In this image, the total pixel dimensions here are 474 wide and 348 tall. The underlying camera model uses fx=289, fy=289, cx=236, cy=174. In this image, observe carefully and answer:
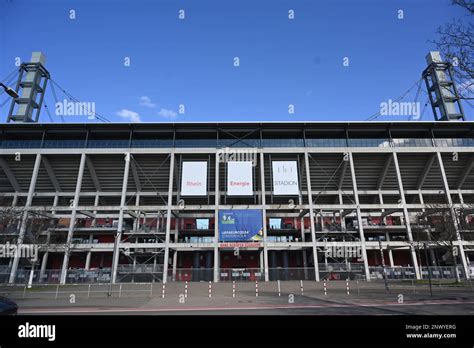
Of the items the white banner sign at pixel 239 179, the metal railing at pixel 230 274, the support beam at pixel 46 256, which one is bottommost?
the metal railing at pixel 230 274

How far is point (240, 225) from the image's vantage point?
39.9 meters

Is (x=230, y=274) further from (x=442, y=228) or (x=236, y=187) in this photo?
(x=442, y=228)

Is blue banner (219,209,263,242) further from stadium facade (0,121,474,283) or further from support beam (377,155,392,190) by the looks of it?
support beam (377,155,392,190)

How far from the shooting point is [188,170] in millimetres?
43219

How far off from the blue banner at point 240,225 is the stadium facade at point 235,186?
140 mm

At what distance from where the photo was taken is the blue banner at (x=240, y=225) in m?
39.4

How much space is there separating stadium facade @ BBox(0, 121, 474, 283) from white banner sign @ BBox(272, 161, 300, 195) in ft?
0.52

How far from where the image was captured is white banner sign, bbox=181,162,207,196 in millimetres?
42344

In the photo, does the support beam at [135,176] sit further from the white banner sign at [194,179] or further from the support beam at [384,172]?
the support beam at [384,172]

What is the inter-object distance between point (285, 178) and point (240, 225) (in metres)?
9.71

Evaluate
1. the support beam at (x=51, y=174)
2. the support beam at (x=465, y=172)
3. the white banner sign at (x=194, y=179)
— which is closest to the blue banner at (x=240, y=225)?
the white banner sign at (x=194, y=179)

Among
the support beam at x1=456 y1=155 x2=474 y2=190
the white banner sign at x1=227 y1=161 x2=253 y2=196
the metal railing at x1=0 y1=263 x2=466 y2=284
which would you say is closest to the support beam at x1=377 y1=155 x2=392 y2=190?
the support beam at x1=456 y1=155 x2=474 y2=190
